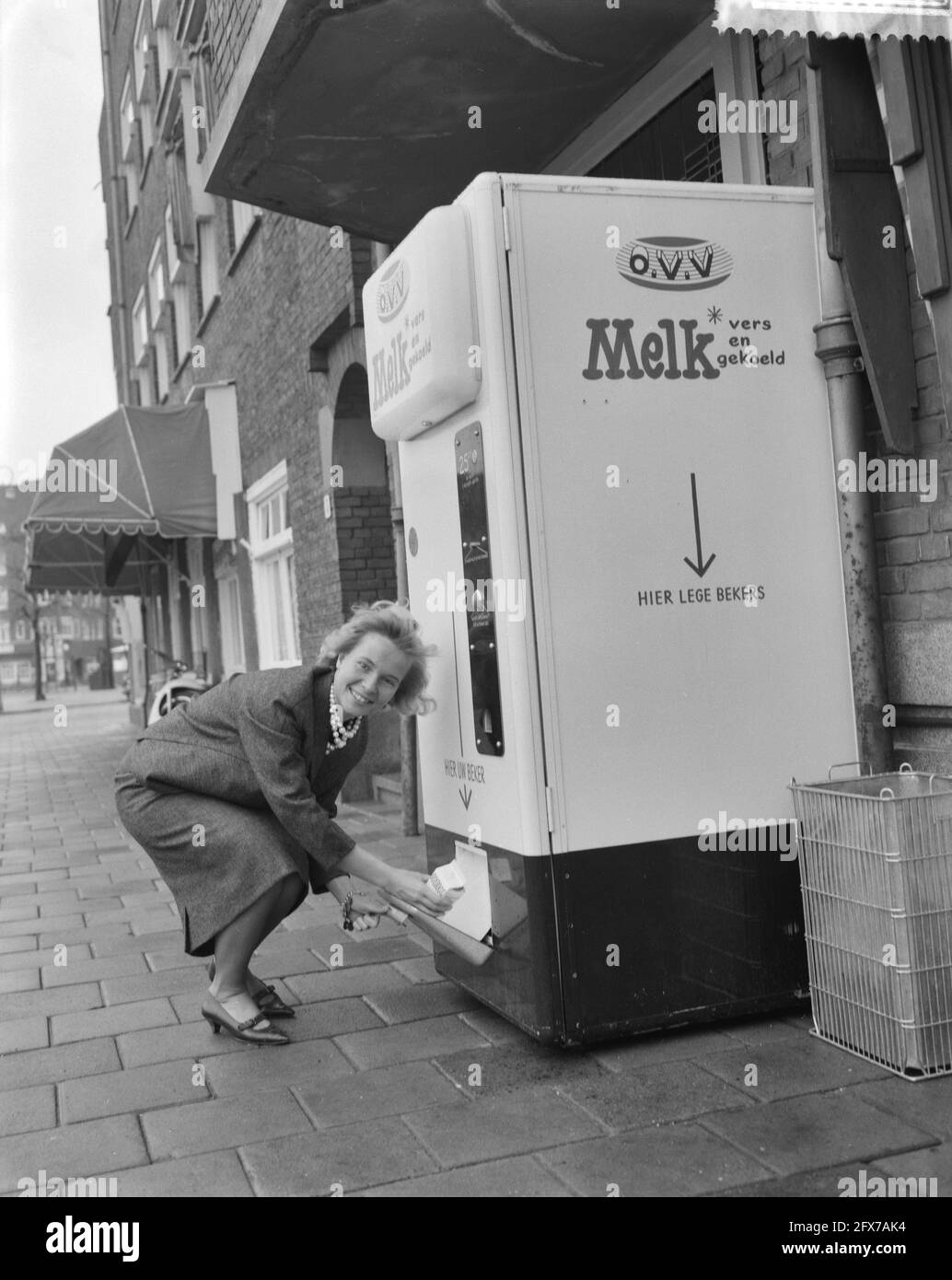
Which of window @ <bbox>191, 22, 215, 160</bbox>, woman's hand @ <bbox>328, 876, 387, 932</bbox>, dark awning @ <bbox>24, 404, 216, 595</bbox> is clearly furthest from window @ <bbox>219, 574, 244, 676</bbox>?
woman's hand @ <bbox>328, 876, 387, 932</bbox>

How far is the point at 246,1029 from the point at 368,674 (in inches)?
49.7

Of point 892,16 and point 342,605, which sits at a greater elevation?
point 892,16

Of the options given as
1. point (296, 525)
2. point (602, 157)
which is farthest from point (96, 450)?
point (602, 157)

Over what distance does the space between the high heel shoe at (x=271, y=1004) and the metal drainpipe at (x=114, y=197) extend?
2212cm

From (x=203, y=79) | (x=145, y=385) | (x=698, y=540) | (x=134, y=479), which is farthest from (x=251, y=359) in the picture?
(x=145, y=385)

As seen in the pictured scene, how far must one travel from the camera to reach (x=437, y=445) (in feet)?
13.5

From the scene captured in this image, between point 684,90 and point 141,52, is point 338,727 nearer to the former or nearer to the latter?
point 684,90

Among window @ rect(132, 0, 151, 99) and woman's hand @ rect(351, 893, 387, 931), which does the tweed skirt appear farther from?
window @ rect(132, 0, 151, 99)

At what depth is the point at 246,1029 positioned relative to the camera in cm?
404

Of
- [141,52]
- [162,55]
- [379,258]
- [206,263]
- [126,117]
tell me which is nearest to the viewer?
[379,258]

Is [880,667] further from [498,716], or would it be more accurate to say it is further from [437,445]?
[437,445]

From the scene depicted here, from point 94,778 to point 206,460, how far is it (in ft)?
13.3

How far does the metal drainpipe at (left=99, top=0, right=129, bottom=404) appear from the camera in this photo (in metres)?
24.2
